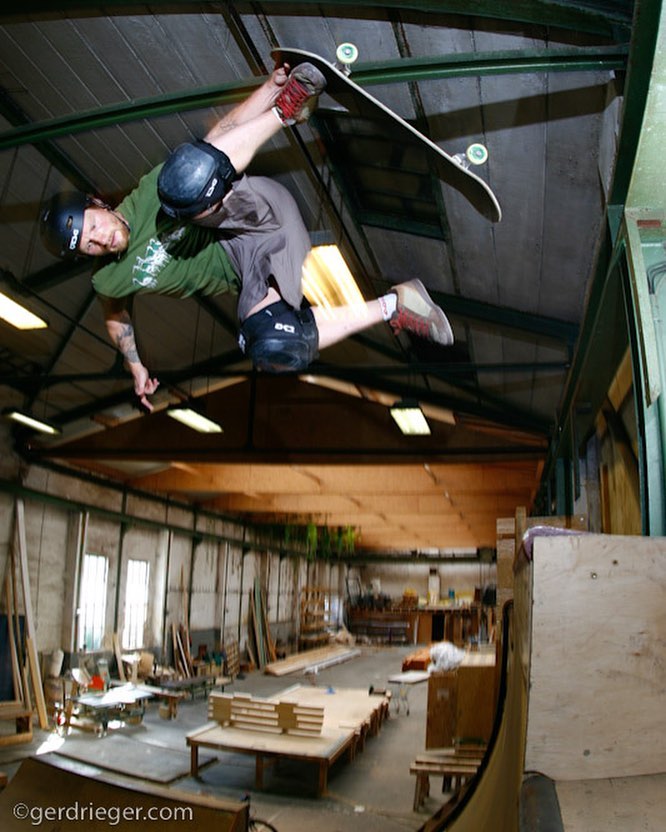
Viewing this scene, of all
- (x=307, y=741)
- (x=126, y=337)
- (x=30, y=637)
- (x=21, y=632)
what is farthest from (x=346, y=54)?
(x=21, y=632)

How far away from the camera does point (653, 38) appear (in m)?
1.99

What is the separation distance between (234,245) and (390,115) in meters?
0.91

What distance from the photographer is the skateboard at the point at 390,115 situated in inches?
84.5

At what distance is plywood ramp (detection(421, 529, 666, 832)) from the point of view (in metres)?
1.75

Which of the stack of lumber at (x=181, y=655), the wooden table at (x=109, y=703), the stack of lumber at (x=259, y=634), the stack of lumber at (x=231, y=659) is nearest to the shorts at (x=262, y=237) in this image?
the wooden table at (x=109, y=703)

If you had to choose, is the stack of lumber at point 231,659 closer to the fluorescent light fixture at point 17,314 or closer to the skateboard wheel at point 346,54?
the fluorescent light fixture at point 17,314

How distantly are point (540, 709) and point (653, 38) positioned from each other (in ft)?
6.18

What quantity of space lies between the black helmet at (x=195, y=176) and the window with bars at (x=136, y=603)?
12229mm

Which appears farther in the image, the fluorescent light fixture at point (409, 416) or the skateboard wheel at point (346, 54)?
the fluorescent light fixture at point (409, 416)

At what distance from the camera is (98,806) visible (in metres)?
3.87

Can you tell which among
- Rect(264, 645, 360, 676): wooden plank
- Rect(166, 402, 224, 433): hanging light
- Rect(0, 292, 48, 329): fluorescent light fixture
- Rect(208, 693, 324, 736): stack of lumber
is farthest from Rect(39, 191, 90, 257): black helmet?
Rect(264, 645, 360, 676): wooden plank

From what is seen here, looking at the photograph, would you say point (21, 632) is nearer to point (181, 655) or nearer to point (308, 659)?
point (181, 655)

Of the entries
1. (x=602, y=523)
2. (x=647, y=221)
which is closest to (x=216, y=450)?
Answer: (x=602, y=523)

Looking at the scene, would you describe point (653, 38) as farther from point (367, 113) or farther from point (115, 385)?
point (115, 385)
